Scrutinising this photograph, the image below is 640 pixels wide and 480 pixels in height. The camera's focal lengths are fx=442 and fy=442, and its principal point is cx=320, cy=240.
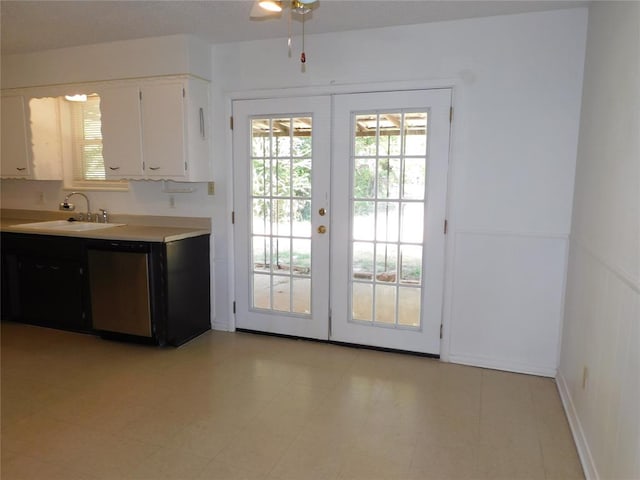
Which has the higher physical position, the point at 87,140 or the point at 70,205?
the point at 87,140

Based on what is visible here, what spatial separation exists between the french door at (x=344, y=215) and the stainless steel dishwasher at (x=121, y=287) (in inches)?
31.3

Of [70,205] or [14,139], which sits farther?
[70,205]

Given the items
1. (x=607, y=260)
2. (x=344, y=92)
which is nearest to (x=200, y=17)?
(x=344, y=92)

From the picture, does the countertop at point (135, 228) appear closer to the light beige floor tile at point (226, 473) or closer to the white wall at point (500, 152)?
the white wall at point (500, 152)

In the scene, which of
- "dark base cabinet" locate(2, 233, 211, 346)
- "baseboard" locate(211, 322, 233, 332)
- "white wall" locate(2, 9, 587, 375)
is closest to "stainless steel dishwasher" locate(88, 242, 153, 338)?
"dark base cabinet" locate(2, 233, 211, 346)

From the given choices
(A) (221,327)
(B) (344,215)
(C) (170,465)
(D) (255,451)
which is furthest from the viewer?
(A) (221,327)

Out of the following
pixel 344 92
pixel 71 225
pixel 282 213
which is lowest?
pixel 71 225

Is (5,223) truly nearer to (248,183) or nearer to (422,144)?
(248,183)

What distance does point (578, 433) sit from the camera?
2.24 meters

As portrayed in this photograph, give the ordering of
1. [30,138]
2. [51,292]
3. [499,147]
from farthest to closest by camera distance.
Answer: [30,138] < [51,292] < [499,147]

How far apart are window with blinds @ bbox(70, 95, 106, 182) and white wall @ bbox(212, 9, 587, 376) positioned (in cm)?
234

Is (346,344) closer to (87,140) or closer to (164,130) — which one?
(164,130)

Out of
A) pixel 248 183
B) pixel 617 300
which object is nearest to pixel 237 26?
pixel 248 183

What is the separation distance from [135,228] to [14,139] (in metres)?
1.53
